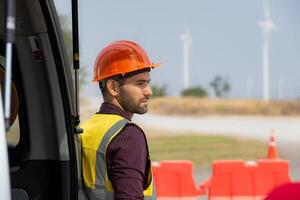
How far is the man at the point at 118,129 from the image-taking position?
3.10 metres

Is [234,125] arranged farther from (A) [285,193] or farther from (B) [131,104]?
(A) [285,193]

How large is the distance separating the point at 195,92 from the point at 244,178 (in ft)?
134

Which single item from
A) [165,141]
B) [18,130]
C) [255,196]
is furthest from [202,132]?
[18,130]

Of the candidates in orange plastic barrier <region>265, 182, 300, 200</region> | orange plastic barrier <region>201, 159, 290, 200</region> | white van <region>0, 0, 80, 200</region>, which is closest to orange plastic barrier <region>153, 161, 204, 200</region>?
orange plastic barrier <region>201, 159, 290, 200</region>

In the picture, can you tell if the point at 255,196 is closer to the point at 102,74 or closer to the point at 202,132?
the point at 102,74

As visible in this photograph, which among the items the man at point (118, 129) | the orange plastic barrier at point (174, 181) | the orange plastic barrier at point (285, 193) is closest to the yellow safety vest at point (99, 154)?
the man at point (118, 129)

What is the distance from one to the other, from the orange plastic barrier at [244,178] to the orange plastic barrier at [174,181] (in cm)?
23

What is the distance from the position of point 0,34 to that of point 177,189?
507 cm

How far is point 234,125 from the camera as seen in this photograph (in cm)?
3609

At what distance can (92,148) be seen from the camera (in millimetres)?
3324

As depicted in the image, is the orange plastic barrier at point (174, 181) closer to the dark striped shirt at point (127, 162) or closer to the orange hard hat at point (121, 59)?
the orange hard hat at point (121, 59)

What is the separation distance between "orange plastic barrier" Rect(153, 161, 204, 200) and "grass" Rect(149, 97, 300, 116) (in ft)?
102

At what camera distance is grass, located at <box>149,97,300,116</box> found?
4025 centimetres

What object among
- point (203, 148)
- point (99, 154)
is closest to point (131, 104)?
point (99, 154)
